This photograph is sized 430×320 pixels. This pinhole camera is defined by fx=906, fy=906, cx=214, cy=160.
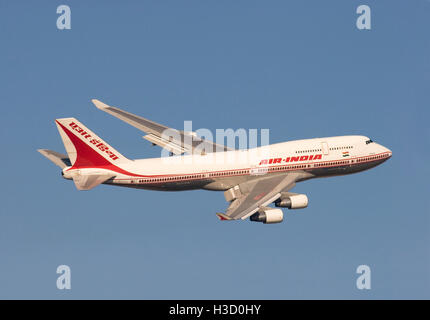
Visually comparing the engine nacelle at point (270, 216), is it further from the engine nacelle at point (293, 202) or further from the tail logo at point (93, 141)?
the tail logo at point (93, 141)

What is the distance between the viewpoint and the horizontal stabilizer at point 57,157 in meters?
105

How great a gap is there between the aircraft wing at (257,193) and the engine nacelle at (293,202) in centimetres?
121

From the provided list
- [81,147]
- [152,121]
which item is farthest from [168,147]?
[81,147]

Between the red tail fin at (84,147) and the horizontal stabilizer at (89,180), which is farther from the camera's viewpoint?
the horizontal stabilizer at (89,180)

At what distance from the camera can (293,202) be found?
4158 inches

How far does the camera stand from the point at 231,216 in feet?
320

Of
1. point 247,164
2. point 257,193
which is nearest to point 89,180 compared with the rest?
point 247,164

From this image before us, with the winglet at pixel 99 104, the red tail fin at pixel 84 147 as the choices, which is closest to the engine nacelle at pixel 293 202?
the red tail fin at pixel 84 147

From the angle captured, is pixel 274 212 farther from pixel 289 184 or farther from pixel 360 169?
pixel 360 169

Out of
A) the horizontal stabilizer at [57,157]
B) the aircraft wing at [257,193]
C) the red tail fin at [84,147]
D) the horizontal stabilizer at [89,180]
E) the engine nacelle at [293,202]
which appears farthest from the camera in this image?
the engine nacelle at [293,202]

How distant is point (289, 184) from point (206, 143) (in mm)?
11899

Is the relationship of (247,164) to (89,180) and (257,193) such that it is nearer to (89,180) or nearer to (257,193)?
(257,193)

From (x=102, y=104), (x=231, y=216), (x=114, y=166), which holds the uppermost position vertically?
(x=102, y=104)

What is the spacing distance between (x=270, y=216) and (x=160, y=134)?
20081mm
